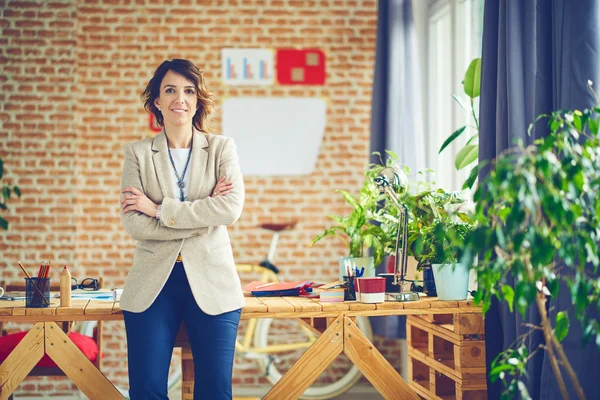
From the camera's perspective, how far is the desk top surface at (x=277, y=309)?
2.53m

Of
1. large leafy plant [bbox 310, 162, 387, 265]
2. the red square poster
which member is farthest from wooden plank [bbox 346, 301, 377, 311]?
the red square poster

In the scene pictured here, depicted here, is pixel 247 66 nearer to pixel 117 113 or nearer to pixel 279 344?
pixel 117 113

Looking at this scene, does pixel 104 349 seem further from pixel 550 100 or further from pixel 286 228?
pixel 550 100

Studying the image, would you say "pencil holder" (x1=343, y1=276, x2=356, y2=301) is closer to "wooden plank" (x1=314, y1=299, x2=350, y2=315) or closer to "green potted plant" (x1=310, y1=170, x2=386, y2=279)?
"wooden plank" (x1=314, y1=299, x2=350, y2=315)

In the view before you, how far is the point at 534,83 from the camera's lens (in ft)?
8.07

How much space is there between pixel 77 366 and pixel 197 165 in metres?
0.83

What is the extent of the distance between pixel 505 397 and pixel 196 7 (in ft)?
12.4

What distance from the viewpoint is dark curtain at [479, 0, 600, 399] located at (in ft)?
7.09

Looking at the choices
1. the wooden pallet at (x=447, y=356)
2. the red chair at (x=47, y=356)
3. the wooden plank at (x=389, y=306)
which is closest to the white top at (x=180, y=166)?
the wooden plank at (x=389, y=306)

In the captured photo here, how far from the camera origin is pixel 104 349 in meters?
4.81

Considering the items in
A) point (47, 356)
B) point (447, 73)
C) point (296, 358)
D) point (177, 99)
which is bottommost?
point (296, 358)

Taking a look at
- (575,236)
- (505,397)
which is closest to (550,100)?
(575,236)

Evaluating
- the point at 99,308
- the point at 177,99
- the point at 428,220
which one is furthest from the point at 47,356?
the point at 428,220

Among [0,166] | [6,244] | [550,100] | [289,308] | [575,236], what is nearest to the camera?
[575,236]
